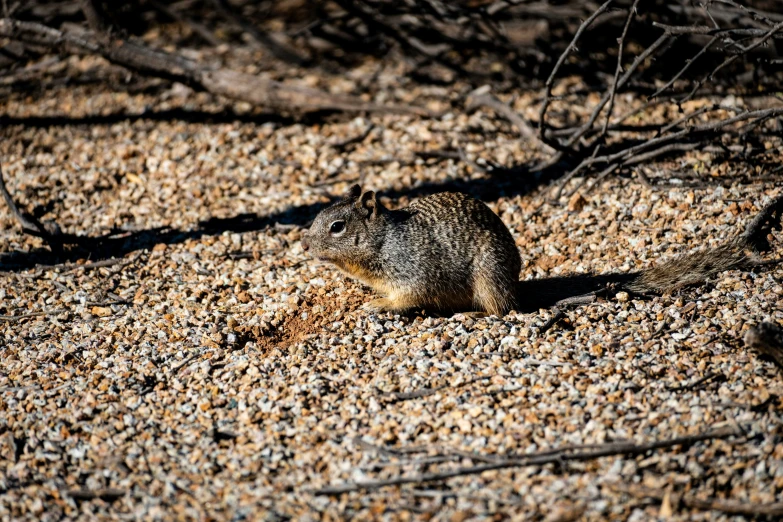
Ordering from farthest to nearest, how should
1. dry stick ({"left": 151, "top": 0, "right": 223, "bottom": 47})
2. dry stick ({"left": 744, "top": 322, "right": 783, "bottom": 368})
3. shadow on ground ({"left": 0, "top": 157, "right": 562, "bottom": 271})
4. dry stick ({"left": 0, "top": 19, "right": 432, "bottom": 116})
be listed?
dry stick ({"left": 151, "top": 0, "right": 223, "bottom": 47})
dry stick ({"left": 0, "top": 19, "right": 432, "bottom": 116})
shadow on ground ({"left": 0, "top": 157, "right": 562, "bottom": 271})
dry stick ({"left": 744, "top": 322, "right": 783, "bottom": 368})

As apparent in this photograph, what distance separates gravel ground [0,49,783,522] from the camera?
364cm

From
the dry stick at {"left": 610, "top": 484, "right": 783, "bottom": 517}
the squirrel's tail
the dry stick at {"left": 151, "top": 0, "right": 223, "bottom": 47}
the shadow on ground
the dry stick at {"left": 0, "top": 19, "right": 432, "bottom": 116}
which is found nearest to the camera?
the dry stick at {"left": 610, "top": 484, "right": 783, "bottom": 517}

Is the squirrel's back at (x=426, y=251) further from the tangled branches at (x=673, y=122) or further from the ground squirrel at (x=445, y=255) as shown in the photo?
the tangled branches at (x=673, y=122)

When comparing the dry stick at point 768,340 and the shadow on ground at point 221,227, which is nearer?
the dry stick at point 768,340

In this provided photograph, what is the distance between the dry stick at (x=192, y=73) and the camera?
7301mm

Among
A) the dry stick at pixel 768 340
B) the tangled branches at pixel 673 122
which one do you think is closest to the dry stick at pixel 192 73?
the tangled branches at pixel 673 122

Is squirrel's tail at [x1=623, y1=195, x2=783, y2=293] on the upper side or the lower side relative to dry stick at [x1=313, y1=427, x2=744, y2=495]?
upper

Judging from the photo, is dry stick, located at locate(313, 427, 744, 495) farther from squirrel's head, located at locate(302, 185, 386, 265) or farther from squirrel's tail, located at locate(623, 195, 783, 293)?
squirrel's head, located at locate(302, 185, 386, 265)

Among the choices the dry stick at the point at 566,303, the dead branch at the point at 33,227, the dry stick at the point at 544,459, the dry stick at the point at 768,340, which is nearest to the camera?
the dry stick at the point at 544,459

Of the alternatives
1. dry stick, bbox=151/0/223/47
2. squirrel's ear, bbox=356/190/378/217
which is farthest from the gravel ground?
dry stick, bbox=151/0/223/47

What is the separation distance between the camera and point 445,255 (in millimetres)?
5062

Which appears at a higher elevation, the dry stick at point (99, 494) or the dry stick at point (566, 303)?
the dry stick at point (566, 303)

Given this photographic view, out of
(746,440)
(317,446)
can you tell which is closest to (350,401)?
(317,446)

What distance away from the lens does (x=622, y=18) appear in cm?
782
